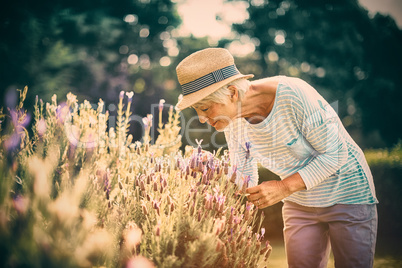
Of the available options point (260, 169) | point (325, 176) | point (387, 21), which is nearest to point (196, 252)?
point (325, 176)

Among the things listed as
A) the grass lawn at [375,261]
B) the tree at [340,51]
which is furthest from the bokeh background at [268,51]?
the grass lawn at [375,261]

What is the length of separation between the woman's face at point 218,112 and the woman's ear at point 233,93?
3cm

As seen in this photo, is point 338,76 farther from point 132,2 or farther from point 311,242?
point 311,242

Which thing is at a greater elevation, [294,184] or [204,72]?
[204,72]

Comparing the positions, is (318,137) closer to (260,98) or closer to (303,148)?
(303,148)

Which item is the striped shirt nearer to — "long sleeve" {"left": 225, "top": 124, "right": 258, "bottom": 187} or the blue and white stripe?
"long sleeve" {"left": 225, "top": 124, "right": 258, "bottom": 187}

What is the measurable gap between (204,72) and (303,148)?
79cm

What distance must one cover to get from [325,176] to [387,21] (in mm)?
24634

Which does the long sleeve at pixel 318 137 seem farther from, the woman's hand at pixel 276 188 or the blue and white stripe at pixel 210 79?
the blue and white stripe at pixel 210 79

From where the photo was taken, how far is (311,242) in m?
2.31

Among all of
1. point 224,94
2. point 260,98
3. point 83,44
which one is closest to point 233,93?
point 224,94

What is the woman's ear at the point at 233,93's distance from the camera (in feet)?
6.88

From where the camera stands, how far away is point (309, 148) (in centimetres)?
220

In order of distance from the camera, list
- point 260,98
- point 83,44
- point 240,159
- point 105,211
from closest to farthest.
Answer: point 105,211, point 260,98, point 240,159, point 83,44
